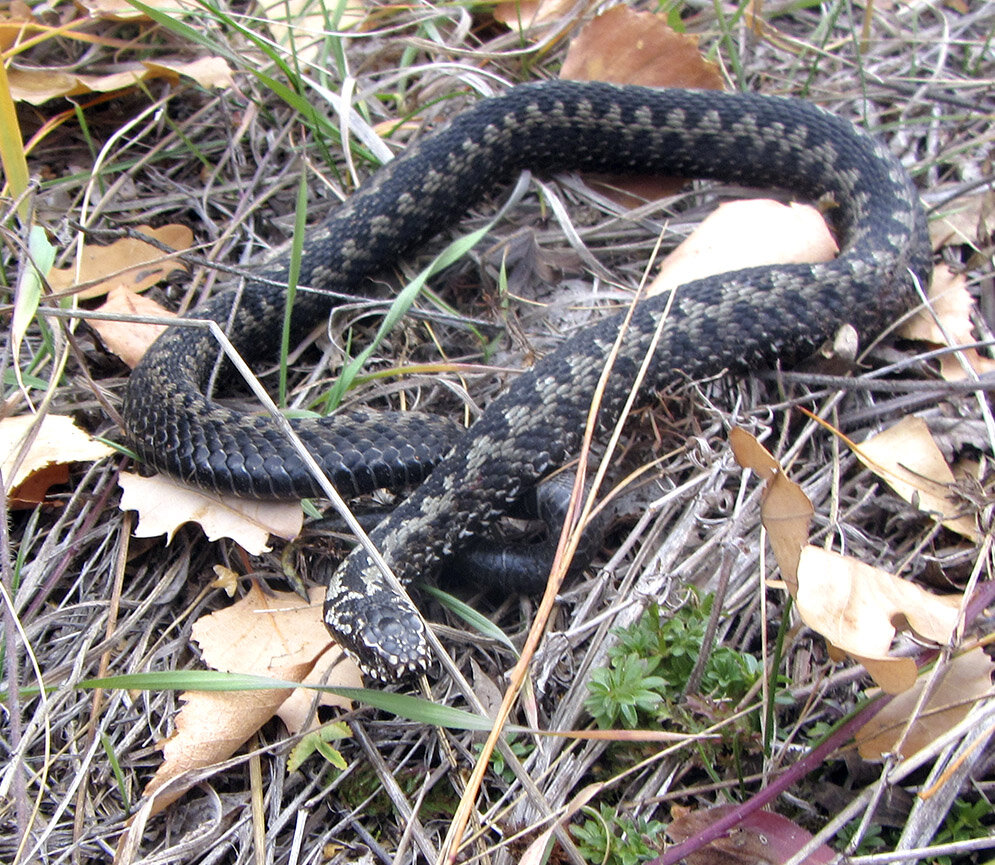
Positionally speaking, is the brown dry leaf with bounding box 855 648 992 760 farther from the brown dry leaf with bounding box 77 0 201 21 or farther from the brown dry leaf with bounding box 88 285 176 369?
the brown dry leaf with bounding box 77 0 201 21

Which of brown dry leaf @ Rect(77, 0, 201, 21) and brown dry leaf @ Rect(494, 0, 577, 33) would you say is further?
brown dry leaf @ Rect(494, 0, 577, 33)

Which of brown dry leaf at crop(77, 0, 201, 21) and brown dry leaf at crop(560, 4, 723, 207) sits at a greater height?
brown dry leaf at crop(77, 0, 201, 21)

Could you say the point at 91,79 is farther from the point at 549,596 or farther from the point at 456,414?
the point at 549,596

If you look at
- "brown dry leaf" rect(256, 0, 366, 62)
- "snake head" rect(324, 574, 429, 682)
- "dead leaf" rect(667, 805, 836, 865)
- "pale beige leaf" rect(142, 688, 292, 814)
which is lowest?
"pale beige leaf" rect(142, 688, 292, 814)

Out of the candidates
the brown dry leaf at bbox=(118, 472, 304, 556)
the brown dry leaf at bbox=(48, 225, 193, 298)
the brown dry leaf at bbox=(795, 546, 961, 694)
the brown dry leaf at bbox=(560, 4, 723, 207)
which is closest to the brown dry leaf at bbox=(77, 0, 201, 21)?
the brown dry leaf at bbox=(48, 225, 193, 298)

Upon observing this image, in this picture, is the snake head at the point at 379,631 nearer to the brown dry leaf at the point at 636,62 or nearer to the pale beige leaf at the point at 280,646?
the pale beige leaf at the point at 280,646

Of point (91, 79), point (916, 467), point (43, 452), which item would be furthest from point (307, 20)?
point (916, 467)

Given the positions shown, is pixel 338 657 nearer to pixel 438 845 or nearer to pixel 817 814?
pixel 438 845

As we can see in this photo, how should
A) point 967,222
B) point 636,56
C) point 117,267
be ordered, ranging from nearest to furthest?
point 117,267, point 967,222, point 636,56

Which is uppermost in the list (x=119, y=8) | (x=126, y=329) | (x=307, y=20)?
(x=119, y=8)
